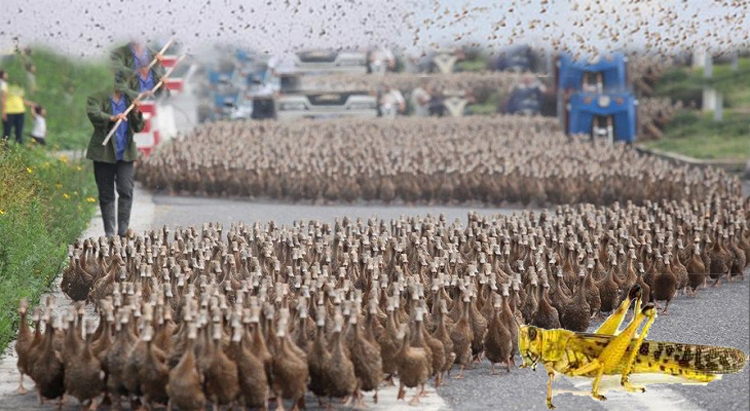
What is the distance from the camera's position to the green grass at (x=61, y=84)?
32000mm

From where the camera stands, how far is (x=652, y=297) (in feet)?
41.0

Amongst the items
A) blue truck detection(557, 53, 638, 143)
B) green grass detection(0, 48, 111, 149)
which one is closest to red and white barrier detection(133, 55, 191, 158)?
green grass detection(0, 48, 111, 149)

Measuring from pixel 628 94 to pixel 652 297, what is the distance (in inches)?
782

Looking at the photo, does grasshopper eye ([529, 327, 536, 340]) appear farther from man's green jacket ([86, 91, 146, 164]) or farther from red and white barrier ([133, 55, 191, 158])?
red and white barrier ([133, 55, 191, 158])

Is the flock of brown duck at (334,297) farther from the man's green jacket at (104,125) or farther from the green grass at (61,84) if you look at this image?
the green grass at (61,84)

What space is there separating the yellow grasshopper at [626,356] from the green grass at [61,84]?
2317cm

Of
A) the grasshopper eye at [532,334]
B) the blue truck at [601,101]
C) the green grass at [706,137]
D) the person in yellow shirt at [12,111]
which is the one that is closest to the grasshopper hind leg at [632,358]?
the grasshopper eye at [532,334]

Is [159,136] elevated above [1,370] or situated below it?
above

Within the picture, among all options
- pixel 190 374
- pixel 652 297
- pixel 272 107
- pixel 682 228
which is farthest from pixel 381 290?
pixel 272 107

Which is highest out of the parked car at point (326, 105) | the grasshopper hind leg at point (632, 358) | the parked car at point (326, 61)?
the parked car at point (326, 61)

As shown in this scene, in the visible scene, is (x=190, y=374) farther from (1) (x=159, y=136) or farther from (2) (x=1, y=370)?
(1) (x=159, y=136)

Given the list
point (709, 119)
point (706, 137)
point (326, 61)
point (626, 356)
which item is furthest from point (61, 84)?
point (626, 356)

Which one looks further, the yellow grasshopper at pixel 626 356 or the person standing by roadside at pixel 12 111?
the person standing by roadside at pixel 12 111

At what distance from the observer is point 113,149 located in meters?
15.1
